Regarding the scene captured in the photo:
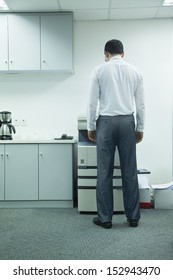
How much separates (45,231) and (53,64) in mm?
1780

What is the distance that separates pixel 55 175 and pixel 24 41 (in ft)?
4.76

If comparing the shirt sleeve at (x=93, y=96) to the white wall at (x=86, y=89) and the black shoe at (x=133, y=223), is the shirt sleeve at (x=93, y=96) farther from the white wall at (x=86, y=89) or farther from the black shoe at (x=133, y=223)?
the white wall at (x=86, y=89)

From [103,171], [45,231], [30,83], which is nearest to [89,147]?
[103,171]

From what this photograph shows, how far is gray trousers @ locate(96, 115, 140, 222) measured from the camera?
2494mm

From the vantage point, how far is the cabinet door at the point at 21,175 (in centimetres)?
326

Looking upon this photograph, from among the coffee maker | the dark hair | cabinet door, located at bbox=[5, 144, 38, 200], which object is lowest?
cabinet door, located at bbox=[5, 144, 38, 200]

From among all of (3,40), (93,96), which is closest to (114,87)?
(93,96)

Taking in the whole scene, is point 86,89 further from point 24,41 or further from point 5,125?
point 5,125

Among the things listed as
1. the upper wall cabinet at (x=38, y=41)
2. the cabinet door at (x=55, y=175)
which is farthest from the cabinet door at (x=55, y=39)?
the cabinet door at (x=55, y=175)

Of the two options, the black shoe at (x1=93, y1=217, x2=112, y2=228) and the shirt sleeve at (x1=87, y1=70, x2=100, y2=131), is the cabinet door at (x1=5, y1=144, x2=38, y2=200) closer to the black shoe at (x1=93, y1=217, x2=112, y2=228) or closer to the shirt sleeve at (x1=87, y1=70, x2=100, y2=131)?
the black shoe at (x1=93, y1=217, x2=112, y2=228)

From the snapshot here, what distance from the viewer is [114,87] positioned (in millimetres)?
2475

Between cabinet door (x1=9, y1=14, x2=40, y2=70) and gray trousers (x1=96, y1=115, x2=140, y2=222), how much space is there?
52.1 inches

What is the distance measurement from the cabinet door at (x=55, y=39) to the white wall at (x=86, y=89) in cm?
28

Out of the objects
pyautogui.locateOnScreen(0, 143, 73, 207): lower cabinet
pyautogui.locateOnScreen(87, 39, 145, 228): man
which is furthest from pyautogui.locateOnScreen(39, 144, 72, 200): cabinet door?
pyautogui.locateOnScreen(87, 39, 145, 228): man
